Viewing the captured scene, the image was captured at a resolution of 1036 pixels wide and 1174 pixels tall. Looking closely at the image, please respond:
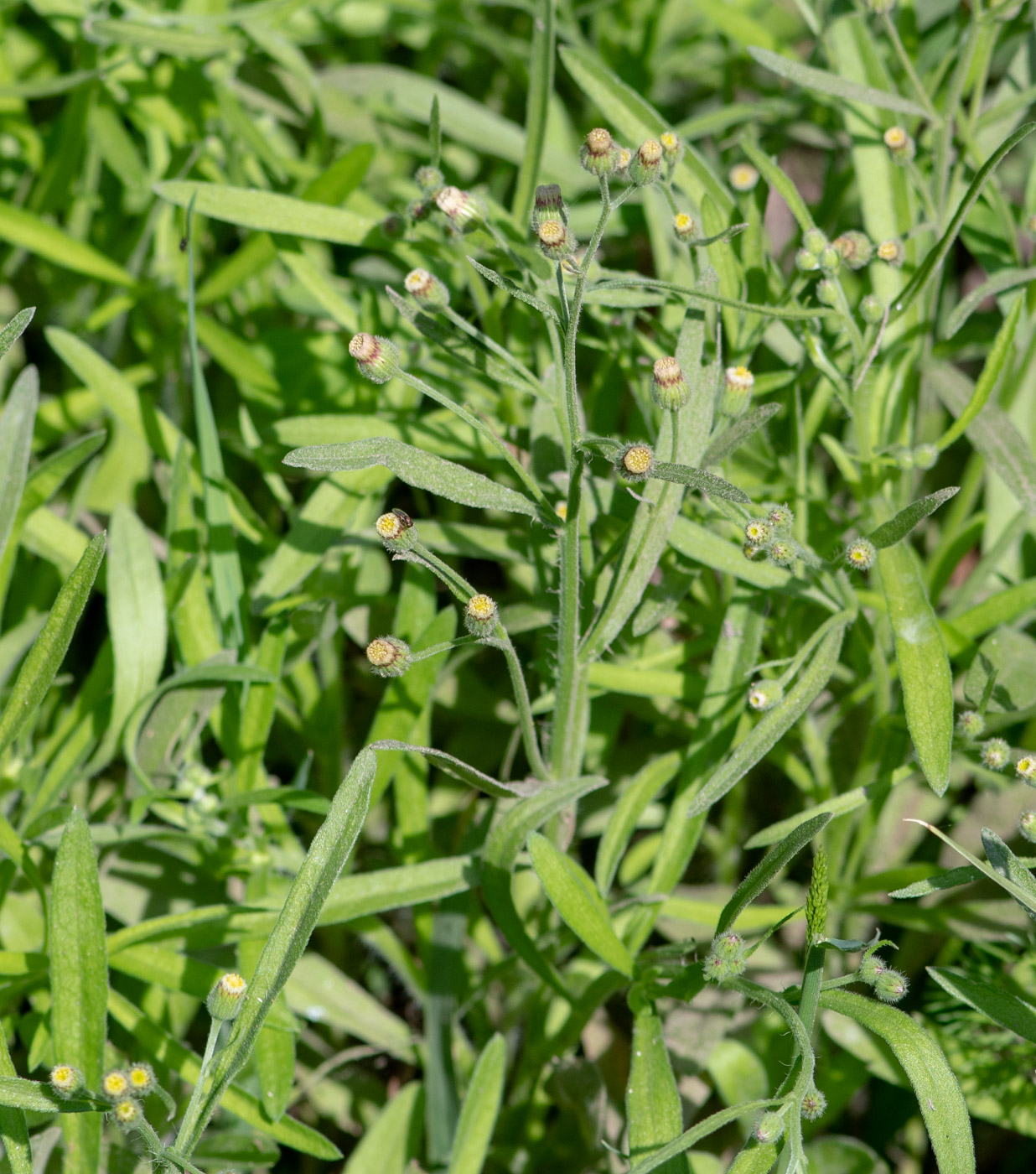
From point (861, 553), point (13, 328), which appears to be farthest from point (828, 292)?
point (13, 328)

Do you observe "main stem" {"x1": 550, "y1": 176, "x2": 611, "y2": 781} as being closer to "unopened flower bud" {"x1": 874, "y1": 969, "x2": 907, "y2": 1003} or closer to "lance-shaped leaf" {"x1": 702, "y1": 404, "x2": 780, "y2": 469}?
"lance-shaped leaf" {"x1": 702, "y1": 404, "x2": 780, "y2": 469}

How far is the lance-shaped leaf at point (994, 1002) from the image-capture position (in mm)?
1423

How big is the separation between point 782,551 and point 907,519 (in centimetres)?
16

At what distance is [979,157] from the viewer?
1.92 m

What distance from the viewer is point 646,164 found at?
Result: 1400 mm

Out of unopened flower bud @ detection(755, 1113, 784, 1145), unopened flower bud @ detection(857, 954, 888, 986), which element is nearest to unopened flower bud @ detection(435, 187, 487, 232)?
unopened flower bud @ detection(857, 954, 888, 986)

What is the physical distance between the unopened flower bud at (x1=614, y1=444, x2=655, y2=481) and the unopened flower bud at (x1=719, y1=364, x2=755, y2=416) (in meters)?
0.28

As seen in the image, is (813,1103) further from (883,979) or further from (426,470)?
(426,470)

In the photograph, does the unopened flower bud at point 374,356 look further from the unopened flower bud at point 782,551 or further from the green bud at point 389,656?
the unopened flower bud at point 782,551

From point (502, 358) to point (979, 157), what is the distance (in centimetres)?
91

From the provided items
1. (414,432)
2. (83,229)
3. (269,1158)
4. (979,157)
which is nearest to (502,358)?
(414,432)

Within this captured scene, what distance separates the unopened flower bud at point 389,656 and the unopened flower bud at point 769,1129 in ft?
2.07

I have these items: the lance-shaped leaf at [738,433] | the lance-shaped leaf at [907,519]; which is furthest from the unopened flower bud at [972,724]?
the lance-shaped leaf at [738,433]

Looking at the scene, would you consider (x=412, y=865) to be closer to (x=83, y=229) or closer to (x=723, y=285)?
(x=723, y=285)
